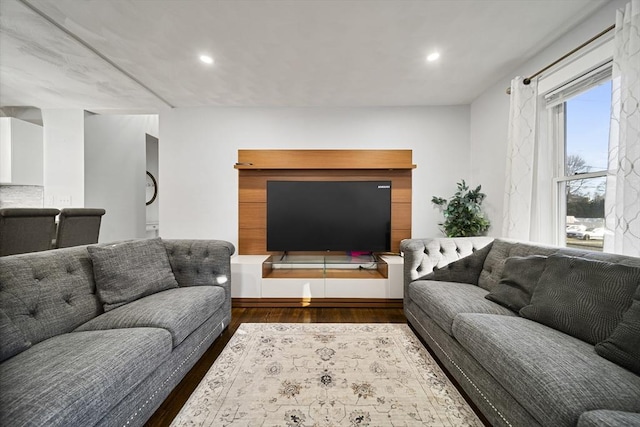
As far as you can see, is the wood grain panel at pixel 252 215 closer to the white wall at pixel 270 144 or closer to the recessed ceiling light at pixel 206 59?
the white wall at pixel 270 144

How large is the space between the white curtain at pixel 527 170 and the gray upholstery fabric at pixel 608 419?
75.0 inches

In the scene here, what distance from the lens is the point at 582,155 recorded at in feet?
7.07

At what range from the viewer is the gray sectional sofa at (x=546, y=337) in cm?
94

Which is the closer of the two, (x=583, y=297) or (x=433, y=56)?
(x=583, y=297)

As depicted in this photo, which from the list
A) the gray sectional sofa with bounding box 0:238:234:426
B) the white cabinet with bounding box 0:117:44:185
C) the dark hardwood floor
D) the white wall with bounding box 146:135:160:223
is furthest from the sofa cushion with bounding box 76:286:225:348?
the white wall with bounding box 146:135:160:223

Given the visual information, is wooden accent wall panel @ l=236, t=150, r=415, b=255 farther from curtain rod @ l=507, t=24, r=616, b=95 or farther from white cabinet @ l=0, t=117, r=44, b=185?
white cabinet @ l=0, t=117, r=44, b=185

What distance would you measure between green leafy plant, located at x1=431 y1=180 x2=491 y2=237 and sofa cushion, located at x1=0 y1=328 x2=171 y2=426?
3.08 m

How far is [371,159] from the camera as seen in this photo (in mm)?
3504

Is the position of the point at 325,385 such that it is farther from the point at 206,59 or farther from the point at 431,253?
the point at 206,59

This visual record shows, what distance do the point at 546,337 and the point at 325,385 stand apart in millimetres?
1242

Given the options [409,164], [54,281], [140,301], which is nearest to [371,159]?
[409,164]

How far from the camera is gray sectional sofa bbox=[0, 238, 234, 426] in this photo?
3.01 ft

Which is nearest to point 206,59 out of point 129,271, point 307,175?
point 307,175

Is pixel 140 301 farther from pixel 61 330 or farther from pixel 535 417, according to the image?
pixel 535 417
